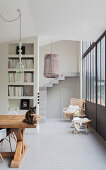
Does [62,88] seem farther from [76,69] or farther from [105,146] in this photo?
[105,146]

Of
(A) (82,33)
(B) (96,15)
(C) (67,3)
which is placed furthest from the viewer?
(A) (82,33)

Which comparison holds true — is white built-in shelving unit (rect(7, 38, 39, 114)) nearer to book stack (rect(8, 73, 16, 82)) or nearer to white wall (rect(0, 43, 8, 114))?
Result: book stack (rect(8, 73, 16, 82))

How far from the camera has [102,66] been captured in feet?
18.0

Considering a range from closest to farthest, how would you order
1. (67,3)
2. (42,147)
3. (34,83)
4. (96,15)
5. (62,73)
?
(67,3) → (96,15) → (42,147) → (34,83) → (62,73)

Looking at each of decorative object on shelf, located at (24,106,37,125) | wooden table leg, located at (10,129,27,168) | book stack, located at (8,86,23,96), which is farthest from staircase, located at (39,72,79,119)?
decorative object on shelf, located at (24,106,37,125)

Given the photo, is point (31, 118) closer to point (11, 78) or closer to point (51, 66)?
point (51, 66)

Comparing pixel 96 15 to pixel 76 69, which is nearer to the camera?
pixel 96 15

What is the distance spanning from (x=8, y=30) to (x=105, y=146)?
387cm

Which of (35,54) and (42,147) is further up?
(35,54)

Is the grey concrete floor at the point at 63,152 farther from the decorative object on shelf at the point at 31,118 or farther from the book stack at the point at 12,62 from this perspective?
the book stack at the point at 12,62

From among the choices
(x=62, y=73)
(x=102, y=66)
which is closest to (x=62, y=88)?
(x=62, y=73)

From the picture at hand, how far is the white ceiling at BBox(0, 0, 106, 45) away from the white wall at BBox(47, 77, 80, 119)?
12.4 feet

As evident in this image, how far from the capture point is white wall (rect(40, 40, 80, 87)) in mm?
9680

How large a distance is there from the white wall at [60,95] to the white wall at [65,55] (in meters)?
0.53
